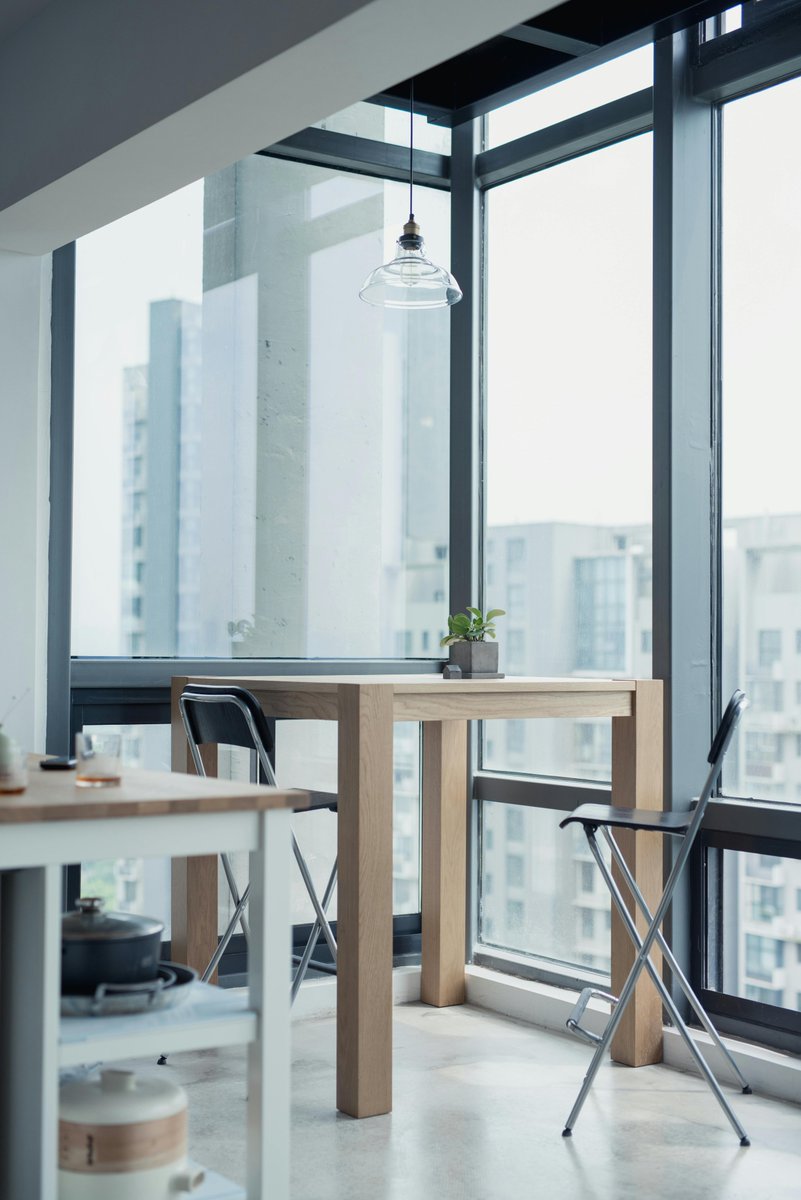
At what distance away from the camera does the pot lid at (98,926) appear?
7.02 ft

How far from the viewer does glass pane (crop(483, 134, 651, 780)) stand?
409 cm

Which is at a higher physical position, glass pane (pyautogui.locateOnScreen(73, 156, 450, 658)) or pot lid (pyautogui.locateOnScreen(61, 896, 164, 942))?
glass pane (pyautogui.locateOnScreen(73, 156, 450, 658))

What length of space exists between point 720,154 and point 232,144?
1.62m

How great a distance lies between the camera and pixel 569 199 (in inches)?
Result: 172

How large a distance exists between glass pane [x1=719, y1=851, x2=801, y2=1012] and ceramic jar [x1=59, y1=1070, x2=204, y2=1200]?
200 centimetres

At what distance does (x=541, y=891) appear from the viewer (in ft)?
A: 14.2

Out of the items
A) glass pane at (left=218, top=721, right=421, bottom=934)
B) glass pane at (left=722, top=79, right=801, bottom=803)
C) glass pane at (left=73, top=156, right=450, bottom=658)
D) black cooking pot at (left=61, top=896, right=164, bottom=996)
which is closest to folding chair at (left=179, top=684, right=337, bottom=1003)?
glass pane at (left=218, top=721, right=421, bottom=934)

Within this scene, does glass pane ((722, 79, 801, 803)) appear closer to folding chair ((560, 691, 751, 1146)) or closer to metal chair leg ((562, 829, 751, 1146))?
folding chair ((560, 691, 751, 1146))

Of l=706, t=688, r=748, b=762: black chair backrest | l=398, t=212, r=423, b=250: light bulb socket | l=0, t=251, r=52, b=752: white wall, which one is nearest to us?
l=706, t=688, r=748, b=762: black chair backrest

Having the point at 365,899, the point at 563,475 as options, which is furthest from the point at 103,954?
the point at 563,475

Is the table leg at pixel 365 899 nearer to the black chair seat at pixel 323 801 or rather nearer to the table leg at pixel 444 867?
the black chair seat at pixel 323 801

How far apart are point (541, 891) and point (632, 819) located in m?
1.10

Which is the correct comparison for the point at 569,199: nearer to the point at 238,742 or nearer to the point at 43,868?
the point at 238,742

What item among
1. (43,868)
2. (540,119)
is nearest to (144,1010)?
(43,868)
